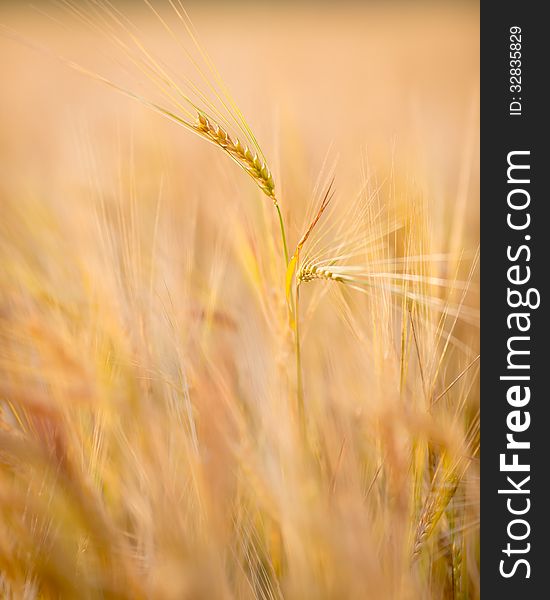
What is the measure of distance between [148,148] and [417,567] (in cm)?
61

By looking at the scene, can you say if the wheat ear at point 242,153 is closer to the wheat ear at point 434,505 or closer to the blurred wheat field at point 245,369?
the blurred wheat field at point 245,369

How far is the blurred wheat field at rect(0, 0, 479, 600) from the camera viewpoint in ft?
1.18

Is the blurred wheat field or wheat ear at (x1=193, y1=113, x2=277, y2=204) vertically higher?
wheat ear at (x1=193, y1=113, x2=277, y2=204)

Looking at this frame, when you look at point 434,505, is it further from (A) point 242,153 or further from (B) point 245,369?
(A) point 242,153

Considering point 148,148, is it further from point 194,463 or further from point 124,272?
point 194,463

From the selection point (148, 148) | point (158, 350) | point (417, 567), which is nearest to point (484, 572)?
point (417, 567)

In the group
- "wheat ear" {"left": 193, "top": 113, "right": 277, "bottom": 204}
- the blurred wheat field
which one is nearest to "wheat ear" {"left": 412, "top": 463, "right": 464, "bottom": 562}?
the blurred wheat field

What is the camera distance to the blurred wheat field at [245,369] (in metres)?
0.36

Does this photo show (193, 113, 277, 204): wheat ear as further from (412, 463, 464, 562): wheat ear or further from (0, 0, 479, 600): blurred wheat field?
(412, 463, 464, 562): wheat ear

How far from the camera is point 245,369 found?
0.46m

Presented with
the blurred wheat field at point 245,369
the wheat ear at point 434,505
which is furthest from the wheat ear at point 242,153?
the wheat ear at point 434,505

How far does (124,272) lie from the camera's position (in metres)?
0.50

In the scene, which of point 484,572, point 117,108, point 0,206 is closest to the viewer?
point 484,572

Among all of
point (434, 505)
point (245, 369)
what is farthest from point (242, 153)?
point (434, 505)
